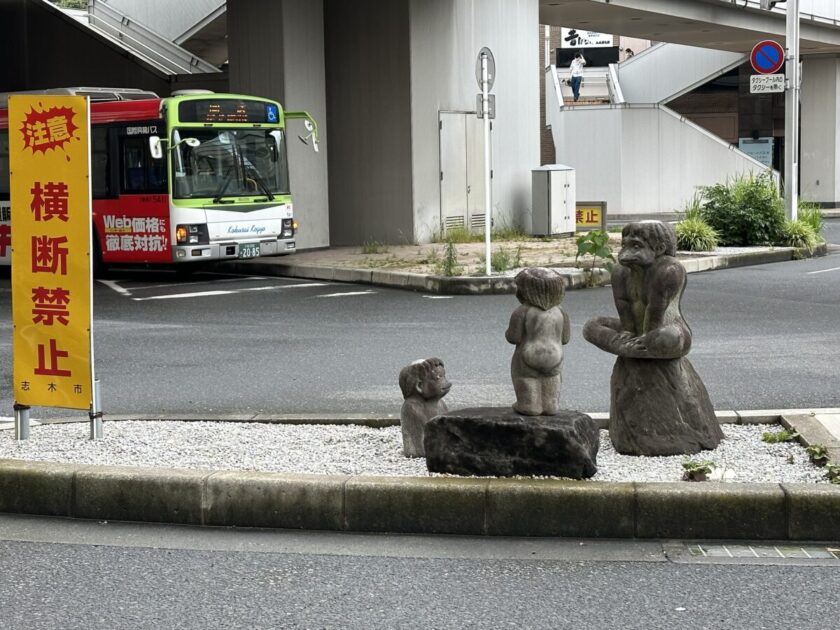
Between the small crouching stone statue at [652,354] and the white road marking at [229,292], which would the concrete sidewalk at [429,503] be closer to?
the small crouching stone statue at [652,354]

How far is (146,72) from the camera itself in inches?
1203

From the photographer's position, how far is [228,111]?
65.1ft

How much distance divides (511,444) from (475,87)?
21459 millimetres

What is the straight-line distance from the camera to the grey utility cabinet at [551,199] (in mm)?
26453

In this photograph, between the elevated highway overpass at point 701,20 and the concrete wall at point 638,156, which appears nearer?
the elevated highway overpass at point 701,20

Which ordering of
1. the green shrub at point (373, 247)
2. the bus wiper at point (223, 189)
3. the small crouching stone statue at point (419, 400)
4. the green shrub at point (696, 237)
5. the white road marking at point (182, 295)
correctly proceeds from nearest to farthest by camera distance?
1. the small crouching stone statue at point (419, 400)
2. the white road marking at point (182, 295)
3. the bus wiper at point (223, 189)
4. the green shrub at point (696, 237)
5. the green shrub at point (373, 247)

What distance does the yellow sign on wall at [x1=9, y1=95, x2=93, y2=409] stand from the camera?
7.27 metres

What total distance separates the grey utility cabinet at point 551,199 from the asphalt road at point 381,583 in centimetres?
2099

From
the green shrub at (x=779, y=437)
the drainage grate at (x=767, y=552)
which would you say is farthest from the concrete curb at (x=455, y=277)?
the drainage grate at (x=767, y=552)

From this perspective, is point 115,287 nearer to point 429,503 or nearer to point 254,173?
point 254,173

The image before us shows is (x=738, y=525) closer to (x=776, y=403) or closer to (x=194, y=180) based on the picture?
(x=776, y=403)

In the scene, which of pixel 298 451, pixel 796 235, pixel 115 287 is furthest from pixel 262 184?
pixel 298 451

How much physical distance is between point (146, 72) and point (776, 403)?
24.2 meters

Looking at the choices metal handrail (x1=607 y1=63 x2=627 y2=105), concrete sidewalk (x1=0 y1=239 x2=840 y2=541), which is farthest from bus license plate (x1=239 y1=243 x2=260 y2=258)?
metal handrail (x1=607 y1=63 x2=627 y2=105)
